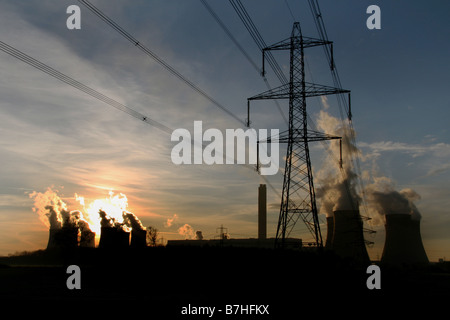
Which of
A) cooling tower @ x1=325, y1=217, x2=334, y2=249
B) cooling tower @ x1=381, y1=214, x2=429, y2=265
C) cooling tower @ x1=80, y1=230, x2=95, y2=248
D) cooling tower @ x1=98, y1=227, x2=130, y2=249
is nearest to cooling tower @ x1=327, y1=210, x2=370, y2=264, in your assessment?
cooling tower @ x1=381, y1=214, x2=429, y2=265

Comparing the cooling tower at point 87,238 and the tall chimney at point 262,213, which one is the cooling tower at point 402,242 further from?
the cooling tower at point 87,238

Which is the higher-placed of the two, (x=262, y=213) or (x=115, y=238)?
(x=262, y=213)

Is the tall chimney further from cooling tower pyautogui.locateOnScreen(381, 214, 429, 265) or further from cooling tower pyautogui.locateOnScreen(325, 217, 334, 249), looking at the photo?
cooling tower pyautogui.locateOnScreen(381, 214, 429, 265)

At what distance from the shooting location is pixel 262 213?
123 metres

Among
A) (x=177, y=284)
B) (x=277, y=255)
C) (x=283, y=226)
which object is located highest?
(x=283, y=226)

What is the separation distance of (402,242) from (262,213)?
5440 cm

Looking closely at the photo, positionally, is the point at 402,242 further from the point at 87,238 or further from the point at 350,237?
the point at 87,238

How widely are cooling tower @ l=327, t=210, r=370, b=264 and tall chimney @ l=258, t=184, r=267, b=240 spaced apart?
2206 inches

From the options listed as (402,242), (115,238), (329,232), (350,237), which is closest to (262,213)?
(329,232)
